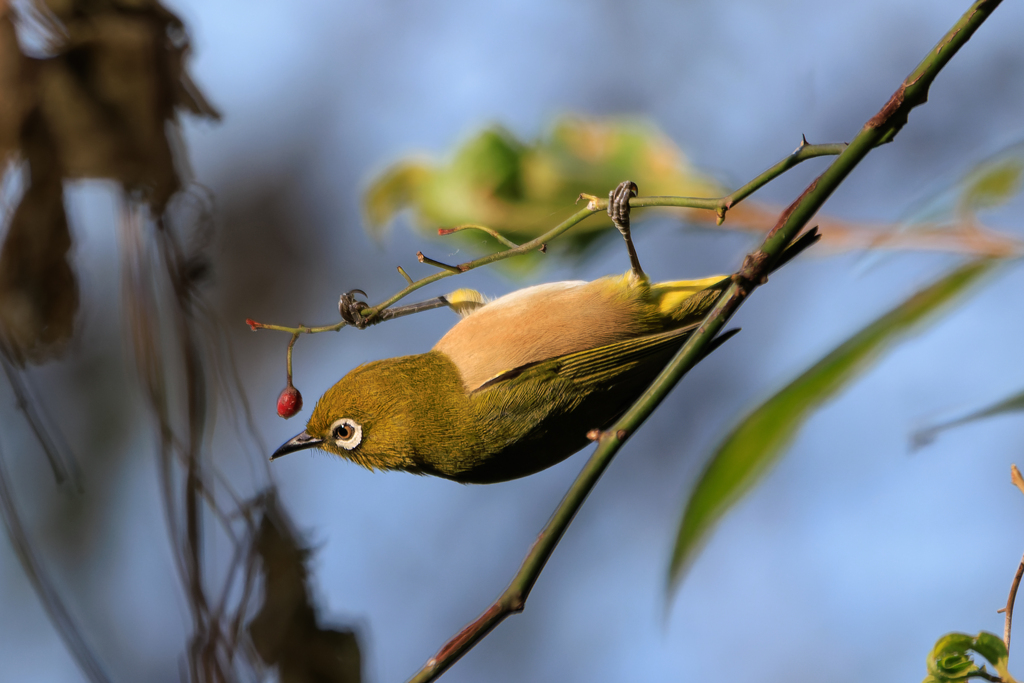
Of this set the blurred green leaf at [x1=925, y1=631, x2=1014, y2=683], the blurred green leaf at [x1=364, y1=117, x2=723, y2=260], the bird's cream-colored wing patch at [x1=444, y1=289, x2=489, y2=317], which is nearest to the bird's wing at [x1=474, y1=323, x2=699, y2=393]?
the bird's cream-colored wing patch at [x1=444, y1=289, x2=489, y2=317]

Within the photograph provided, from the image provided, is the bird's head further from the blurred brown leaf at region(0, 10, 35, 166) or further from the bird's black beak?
the blurred brown leaf at region(0, 10, 35, 166)

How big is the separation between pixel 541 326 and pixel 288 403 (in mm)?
196

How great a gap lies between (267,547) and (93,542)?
28.9 inches

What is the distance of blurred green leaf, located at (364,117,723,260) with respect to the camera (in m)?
0.92

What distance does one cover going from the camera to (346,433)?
44 cm

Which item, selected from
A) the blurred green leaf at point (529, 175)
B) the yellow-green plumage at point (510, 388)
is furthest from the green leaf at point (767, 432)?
the blurred green leaf at point (529, 175)

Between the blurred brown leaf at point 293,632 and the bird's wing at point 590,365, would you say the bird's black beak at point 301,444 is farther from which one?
the blurred brown leaf at point 293,632

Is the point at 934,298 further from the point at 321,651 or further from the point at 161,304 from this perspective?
the point at 161,304

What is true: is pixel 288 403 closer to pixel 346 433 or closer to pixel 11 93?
pixel 346 433

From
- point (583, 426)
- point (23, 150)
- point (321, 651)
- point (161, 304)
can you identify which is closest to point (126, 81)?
point (23, 150)

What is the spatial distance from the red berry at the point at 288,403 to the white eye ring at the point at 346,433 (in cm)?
7

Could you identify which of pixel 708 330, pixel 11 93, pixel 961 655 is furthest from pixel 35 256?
pixel 961 655

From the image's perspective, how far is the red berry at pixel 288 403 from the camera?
500mm

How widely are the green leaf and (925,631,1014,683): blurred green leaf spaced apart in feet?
0.41
